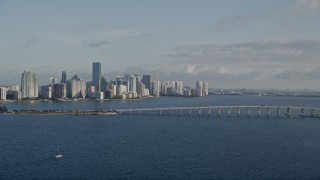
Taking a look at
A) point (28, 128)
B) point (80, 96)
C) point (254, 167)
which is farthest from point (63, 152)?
point (80, 96)

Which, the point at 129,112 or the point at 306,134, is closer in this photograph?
the point at 306,134

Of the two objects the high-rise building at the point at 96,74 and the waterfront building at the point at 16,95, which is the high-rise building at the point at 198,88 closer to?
the high-rise building at the point at 96,74

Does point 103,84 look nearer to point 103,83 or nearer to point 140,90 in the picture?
point 103,83

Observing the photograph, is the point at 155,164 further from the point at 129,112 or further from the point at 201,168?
the point at 129,112

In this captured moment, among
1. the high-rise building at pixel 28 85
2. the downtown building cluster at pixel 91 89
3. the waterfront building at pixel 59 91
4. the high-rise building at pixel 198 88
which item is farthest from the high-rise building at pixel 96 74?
the high-rise building at pixel 198 88

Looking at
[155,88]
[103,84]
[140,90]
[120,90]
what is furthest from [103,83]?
[155,88]

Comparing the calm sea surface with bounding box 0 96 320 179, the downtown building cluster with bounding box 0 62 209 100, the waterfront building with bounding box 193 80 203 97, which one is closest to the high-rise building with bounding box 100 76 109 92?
the downtown building cluster with bounding box 0 62 209 100
